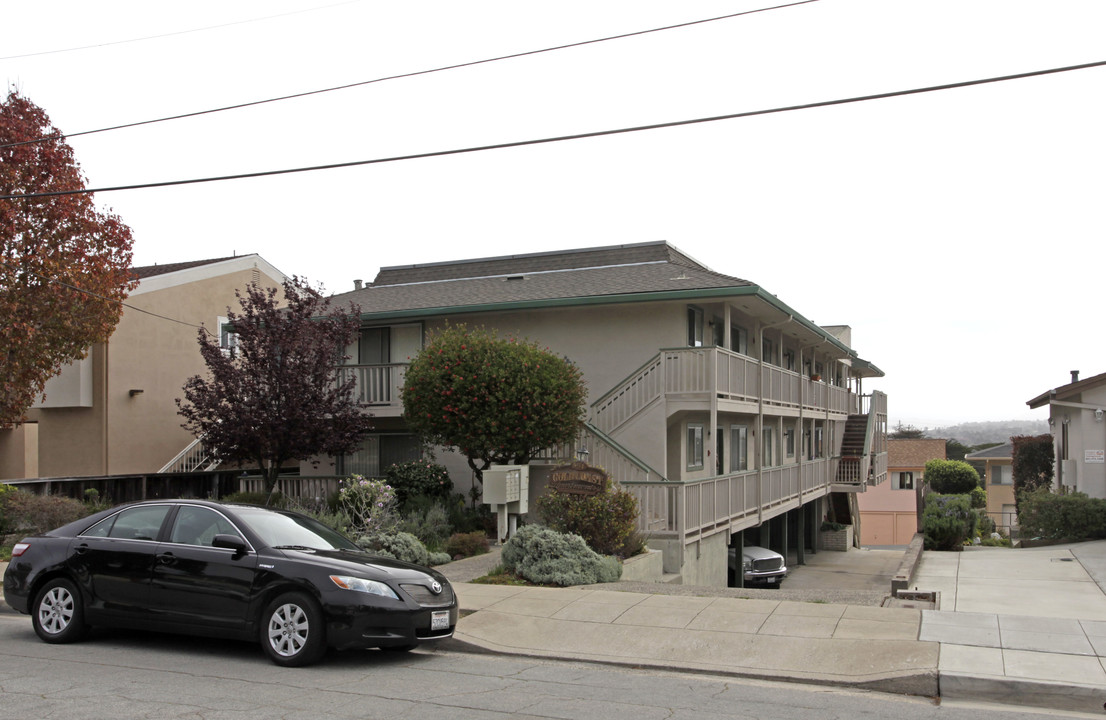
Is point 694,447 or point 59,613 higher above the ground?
point 694,447

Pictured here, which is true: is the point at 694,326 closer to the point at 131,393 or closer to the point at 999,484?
the point at 131,393

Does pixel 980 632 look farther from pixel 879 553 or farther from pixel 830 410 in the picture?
pixel 879 553

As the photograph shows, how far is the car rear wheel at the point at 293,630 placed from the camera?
833cm

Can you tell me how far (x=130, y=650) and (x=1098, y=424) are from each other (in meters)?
23.4

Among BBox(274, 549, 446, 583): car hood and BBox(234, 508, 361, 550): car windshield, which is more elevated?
BBox(234, 508, 361, 550): car windshield

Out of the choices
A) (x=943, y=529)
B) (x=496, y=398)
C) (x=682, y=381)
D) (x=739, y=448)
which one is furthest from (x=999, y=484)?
(x=496, y=398)

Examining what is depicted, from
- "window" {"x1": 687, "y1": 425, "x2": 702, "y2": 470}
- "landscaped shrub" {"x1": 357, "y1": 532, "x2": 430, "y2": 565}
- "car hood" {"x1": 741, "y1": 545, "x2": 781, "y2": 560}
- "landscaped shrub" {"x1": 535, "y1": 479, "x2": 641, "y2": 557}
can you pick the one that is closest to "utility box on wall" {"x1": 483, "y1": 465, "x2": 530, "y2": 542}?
"landscaped shrub" {"x1": 535, "y1": 479, "x2": 641, "y2": 557}

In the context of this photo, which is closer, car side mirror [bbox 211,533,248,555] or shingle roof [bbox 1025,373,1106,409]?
car side mirror [bbox 211,533,248,555]

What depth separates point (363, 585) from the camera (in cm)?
852

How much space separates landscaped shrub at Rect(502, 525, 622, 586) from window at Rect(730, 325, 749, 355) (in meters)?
11.8

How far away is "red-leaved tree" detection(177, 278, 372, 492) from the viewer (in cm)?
1967

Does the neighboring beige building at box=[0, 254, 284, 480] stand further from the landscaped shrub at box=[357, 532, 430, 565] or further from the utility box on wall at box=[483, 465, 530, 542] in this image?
the landscaped shrub at box=[357, 532, 430, 565]

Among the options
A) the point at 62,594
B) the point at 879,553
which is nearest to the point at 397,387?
the point at 62,594

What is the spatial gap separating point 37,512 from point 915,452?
62.3m
